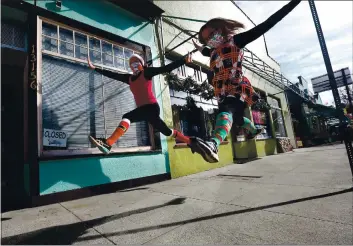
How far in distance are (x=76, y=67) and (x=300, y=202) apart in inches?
203

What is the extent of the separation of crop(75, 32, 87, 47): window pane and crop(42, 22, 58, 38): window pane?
468mm

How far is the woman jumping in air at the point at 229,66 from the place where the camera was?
8.43 feet

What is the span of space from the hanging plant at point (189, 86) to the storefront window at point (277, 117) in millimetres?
8073

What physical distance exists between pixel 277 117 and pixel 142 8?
12.2 meters

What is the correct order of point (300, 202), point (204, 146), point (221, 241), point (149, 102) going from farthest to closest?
point (149, 102)
point (300, 202)
point (204, 146)
point (221, 241)

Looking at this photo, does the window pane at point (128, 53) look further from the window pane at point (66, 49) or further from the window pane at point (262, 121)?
the window pane at point (262, 121)

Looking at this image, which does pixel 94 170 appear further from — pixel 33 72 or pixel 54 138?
pixel 33 72

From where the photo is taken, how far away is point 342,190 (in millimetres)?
2984

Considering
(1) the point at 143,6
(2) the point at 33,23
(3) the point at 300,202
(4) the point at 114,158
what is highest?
(1) the point at 143,6

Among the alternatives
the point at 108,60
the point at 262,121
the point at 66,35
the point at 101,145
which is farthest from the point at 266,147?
the point at 66,35

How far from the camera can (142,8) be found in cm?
650

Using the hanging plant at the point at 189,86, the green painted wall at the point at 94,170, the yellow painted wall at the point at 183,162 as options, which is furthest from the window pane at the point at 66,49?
the yellow painted wall at the point at 183,162

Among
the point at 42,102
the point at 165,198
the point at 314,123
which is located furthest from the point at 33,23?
the point at 314,123

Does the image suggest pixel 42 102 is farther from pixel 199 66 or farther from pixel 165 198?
pixel 199 66
